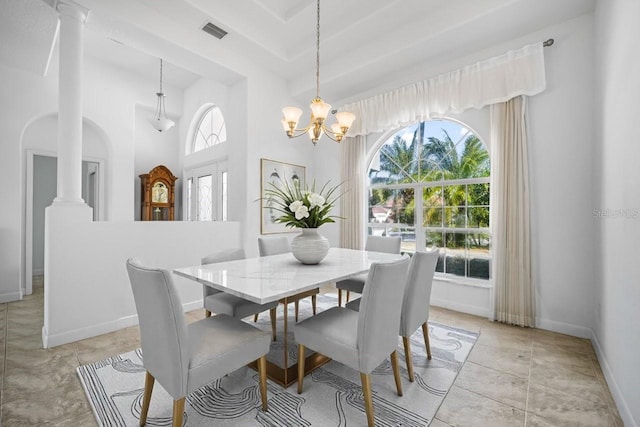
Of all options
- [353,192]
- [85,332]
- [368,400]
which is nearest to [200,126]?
[353,192]

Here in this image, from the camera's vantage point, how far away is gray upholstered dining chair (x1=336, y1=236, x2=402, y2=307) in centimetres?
286

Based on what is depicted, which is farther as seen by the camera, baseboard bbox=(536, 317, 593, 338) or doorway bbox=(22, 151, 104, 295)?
doorway bbox=(22, 151, 104, 295)

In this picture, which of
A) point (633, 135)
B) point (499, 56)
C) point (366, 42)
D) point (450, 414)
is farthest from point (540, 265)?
point (366, 42)

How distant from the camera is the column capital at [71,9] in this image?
97.9 inches

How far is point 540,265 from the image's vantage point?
2840 mm

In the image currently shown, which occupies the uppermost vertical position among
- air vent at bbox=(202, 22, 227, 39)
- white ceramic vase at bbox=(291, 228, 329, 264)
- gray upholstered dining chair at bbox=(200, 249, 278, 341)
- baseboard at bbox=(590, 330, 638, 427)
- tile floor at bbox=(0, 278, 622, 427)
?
air vent at bbox=(202, 22, 227, 39)

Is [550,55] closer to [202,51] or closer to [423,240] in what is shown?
[423,240]

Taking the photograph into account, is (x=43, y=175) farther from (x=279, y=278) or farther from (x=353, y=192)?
(x=279, y=278)

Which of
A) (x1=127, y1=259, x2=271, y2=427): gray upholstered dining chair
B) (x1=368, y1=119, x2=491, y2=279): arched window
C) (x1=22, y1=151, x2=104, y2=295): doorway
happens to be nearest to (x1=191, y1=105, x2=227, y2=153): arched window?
(x1=22, y1=151, x2=104, y2=295): doorway

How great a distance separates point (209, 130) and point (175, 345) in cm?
446

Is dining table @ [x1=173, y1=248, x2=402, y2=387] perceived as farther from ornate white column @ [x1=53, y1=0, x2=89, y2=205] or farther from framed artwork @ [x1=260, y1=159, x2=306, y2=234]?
framed artwork @ [x1=260, y1=159, x2=306, y2=234]

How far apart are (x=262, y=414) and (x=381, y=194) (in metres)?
3.14

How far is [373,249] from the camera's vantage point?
3279 mm

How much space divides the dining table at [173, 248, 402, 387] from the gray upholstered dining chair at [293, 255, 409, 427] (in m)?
0.26
